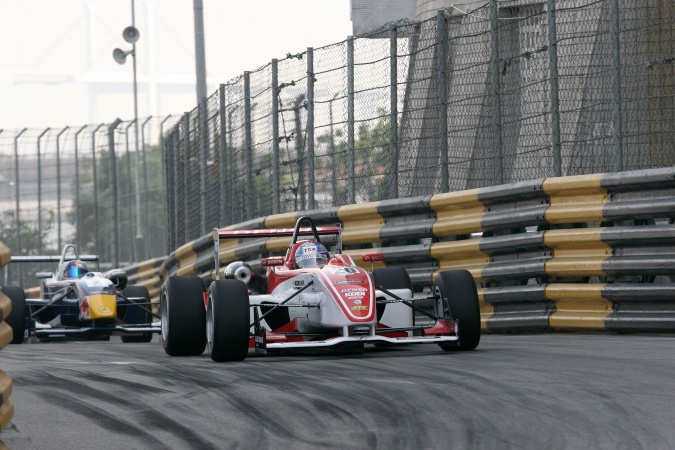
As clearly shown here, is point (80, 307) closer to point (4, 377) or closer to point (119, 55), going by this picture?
point (4, 377)

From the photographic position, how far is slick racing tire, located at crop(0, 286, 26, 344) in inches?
598

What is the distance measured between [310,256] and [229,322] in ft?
4.79

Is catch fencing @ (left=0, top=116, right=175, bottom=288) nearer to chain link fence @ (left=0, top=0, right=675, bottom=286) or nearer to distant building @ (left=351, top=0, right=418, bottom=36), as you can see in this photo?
chain link fence @ (left=0, top=0, right=675, bottom=286)

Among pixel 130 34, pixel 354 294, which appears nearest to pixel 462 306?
pixel 354 294

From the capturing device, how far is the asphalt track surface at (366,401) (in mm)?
5477

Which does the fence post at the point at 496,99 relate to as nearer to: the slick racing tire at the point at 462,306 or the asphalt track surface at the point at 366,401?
the slick racing tire at the point at 462,306

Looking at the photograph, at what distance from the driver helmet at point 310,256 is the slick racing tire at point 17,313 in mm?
5475

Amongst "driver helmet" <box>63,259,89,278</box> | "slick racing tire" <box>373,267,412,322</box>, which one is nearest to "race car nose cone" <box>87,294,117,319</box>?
"driver helmet" <box>63,259,89,278</box>

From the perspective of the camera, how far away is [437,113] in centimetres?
1298

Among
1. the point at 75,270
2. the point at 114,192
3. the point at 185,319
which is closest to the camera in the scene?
the point at 185,319

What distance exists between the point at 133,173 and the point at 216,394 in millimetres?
20738

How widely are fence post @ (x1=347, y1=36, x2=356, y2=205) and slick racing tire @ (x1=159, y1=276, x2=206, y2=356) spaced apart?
370cm

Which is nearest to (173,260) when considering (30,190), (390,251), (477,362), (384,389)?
(390,251)

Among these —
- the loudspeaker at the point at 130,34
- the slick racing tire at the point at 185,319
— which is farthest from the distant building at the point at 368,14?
the slick racing tire at the point at 185,319
